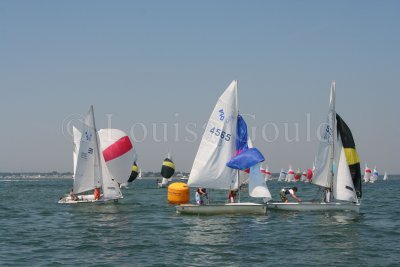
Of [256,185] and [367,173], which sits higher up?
[367,173]

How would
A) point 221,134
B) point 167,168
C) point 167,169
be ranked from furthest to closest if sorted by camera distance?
point 167,168, point 167,169, point 221,134

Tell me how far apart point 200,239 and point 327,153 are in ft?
48.5

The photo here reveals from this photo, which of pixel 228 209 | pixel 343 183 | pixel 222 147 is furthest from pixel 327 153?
pixel 228 209

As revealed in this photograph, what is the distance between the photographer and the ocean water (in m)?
21.9

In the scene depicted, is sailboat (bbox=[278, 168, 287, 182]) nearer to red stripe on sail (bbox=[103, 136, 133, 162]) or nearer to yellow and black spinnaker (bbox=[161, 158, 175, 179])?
yellow and black spinnaker (bbox=[161, 158, 175, 179])

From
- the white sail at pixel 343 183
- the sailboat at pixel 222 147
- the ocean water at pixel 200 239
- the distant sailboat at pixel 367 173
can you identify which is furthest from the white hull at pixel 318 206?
the distant sailboat at pixel 367 173

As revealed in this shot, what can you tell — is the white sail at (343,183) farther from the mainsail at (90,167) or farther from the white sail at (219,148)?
the mainsail at (90,167)

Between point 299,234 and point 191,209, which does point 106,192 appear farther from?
point 299,234

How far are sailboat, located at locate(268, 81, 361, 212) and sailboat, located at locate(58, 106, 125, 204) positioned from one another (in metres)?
14.5

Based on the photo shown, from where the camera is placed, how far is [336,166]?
3781 centimetres

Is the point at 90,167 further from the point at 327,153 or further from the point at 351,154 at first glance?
the point at 351,154

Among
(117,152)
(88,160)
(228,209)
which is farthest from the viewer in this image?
(117,152)

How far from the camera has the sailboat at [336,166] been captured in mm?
37344

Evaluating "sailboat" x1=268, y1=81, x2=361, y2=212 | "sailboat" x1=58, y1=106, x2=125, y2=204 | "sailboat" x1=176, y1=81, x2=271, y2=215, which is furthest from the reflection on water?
"sailboat" x1=58, y1=106, x2=125, y2=204
